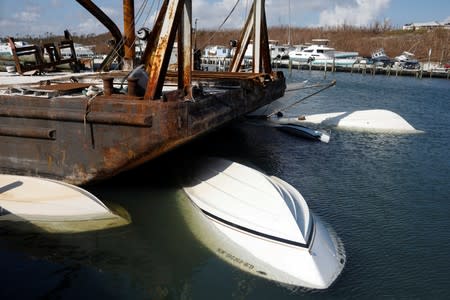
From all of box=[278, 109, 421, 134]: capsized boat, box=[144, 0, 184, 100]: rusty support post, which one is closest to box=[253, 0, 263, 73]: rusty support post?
box=[278, 109, 421, 134]: capsized boat

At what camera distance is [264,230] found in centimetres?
704

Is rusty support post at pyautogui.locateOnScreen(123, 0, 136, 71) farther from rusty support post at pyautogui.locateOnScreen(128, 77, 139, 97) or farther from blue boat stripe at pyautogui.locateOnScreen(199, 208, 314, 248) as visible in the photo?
blue boat stripe at pyautogui.locateOnScreen(199, 208, 314, 248)

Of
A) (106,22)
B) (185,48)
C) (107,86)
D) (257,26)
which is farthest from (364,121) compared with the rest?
(107,86)

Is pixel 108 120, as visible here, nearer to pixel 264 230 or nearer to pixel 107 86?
pixel 107 86

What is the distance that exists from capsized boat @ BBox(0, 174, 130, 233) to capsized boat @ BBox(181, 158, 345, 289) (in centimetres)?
180

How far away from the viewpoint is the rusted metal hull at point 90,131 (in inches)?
304

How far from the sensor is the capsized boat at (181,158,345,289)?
639cm

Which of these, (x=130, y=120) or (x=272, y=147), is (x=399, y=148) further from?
(x=130, y=120)

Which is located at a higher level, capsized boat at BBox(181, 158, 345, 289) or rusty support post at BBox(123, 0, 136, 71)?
rusty support post at BBox(123, 0, 136, 71)

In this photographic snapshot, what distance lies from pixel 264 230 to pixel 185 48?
13.6 feet

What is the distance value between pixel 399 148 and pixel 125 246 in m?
11.8

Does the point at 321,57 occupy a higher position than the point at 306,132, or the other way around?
the point at 321,57

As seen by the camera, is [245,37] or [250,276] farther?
[245,37]

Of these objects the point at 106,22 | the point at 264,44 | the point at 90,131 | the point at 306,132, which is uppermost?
the point at 106,22
